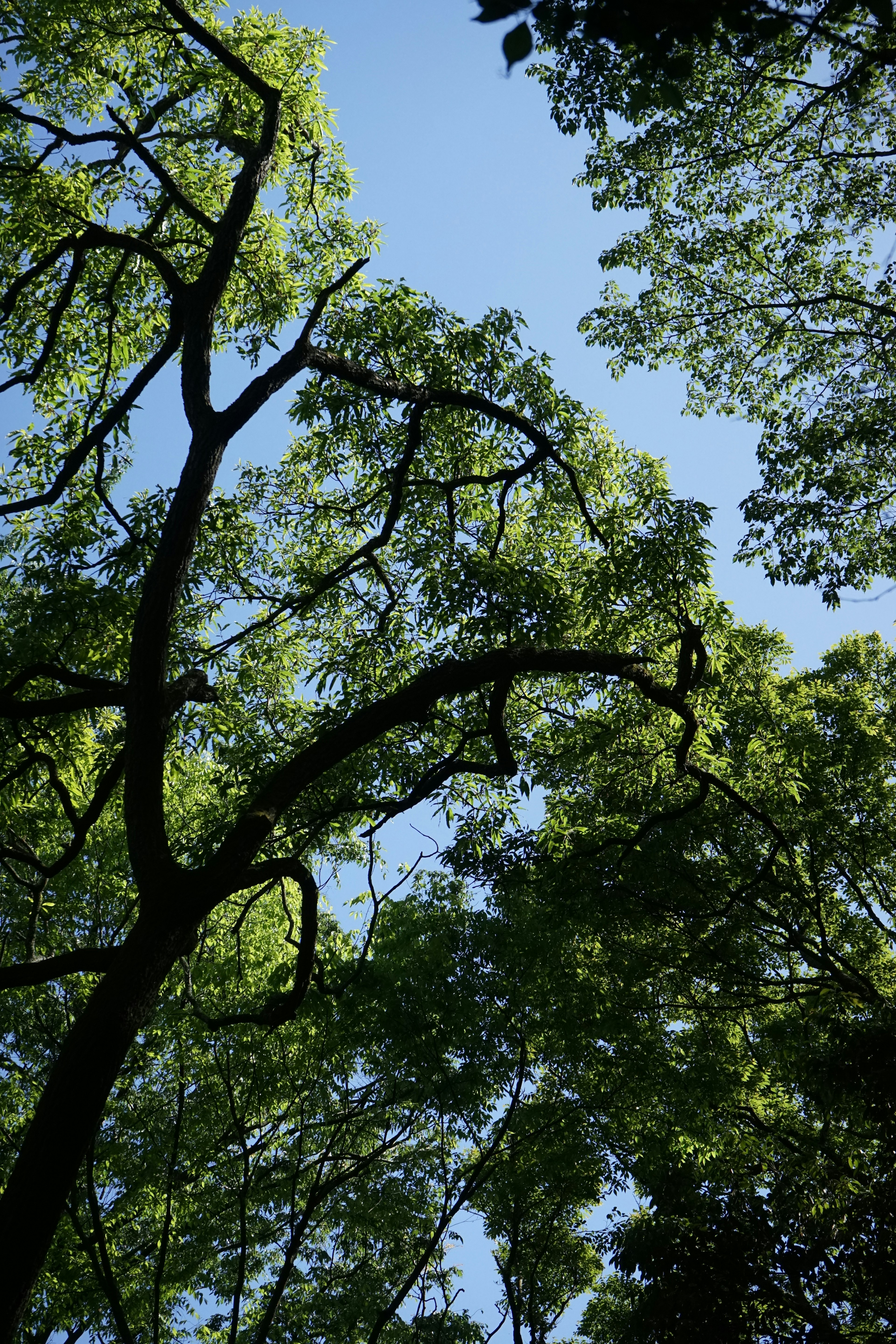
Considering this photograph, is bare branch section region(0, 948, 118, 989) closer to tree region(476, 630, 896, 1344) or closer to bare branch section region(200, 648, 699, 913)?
bare branch section region(200, 648, 699, 913)

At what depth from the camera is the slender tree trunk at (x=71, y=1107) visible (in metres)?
3.65

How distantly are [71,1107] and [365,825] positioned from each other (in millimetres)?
3563

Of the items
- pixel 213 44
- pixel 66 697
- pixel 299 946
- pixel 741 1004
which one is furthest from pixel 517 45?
pixel 741 1004

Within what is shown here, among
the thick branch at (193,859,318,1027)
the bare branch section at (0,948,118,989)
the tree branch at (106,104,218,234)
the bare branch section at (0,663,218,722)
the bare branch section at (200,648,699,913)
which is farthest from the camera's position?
the tree branch at (106,104,218,234)

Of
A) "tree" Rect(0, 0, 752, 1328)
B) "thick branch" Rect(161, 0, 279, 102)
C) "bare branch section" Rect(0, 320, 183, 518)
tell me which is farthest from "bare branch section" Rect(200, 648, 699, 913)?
"thick branch" Rect(161, 0, 279, 102)

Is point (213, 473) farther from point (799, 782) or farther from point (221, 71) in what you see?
point (799, 782)

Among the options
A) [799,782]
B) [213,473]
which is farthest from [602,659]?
[799,782]

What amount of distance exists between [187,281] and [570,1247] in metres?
15.5

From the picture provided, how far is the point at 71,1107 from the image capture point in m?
3.91

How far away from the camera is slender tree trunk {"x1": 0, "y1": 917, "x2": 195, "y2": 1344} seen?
3652 millimetres

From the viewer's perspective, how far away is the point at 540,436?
291 inches

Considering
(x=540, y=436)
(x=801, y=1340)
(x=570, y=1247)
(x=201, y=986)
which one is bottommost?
(x=801, y=1340)

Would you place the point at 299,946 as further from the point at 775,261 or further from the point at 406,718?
the point at 775,261

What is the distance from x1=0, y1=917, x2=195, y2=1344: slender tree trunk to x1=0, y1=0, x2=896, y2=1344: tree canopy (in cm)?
2
